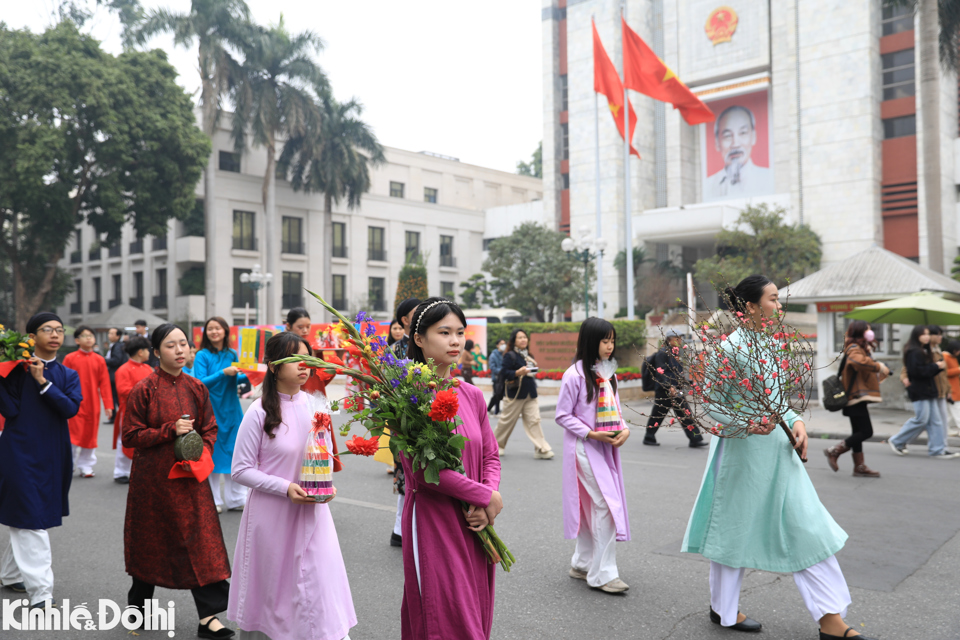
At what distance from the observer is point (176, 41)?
33812 millimetres

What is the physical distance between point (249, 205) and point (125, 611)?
39068 mm

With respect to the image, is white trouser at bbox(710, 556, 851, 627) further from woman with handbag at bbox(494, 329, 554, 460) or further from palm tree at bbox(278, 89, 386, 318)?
palm tree at bbox(278, 89, 386, 318)

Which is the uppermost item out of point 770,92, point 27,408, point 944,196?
point 770,92

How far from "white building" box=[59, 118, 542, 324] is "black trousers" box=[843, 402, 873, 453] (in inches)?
1303

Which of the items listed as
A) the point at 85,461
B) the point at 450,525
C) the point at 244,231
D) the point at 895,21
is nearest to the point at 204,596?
the point at 450,525

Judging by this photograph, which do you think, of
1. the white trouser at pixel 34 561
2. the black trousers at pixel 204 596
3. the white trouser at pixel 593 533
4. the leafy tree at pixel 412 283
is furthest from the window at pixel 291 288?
the black trousers at pixel 204 596

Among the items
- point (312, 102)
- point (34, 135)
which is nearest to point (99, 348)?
point (34, 135)

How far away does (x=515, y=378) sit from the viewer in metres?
10.6

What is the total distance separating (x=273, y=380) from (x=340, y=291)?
4151 centimetres

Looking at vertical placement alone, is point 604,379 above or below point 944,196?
below

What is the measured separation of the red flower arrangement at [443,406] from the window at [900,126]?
118 feet

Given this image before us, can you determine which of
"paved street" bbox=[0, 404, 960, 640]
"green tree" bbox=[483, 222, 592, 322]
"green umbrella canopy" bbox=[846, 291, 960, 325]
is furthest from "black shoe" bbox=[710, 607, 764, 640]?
"green tree" bbox=[483, 222, 592, 322]

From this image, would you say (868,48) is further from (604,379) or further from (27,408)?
(27,408)

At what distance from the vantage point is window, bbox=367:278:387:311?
149 feet
